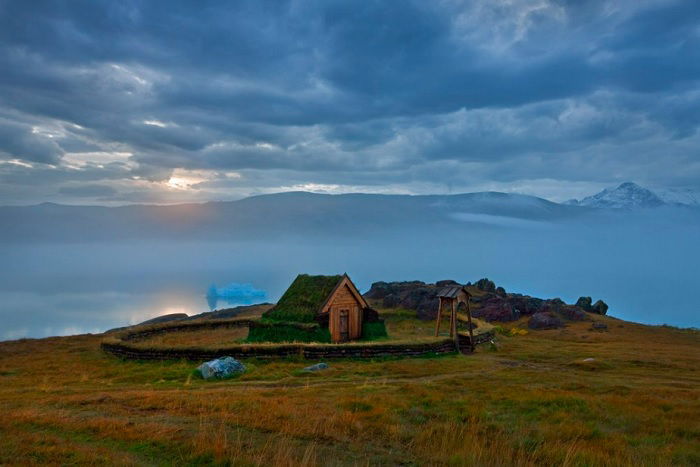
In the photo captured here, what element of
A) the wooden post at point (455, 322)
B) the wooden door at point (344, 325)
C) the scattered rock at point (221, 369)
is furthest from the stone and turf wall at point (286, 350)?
the wooden door at point (344, 325)

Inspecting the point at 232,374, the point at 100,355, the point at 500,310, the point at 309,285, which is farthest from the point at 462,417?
the point at 500,310

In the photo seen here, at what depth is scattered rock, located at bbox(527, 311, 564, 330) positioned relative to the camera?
149ft

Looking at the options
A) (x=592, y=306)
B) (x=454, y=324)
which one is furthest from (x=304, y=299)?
(x=592, y=306)

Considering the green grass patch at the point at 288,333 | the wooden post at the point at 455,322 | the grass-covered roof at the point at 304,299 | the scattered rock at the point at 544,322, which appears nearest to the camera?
the wooden post at the point at 455,322

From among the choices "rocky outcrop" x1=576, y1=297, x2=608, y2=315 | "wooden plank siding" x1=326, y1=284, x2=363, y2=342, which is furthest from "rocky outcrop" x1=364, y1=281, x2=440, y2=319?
"rocky outcrop" x1=576, y1=297, x2=608, y2=315

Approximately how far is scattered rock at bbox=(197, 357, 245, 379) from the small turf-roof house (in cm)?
950

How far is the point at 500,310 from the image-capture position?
51.3 m

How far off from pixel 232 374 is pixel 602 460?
1565 cm

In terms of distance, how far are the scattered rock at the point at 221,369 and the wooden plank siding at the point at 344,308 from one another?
33.5ft

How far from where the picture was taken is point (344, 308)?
32.2m

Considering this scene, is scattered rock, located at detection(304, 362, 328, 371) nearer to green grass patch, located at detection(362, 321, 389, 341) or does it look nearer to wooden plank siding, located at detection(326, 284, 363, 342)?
wooden plank siding, located at detection(326, 284, 363, 342)

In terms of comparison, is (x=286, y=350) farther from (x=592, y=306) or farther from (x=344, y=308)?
(x=592, y=306)

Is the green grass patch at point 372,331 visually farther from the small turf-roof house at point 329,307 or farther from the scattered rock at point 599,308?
the scattered rock at point 599,308

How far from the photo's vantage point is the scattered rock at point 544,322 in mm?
45375
